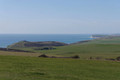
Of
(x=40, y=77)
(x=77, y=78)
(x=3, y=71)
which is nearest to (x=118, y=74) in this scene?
(x=77, y=78)

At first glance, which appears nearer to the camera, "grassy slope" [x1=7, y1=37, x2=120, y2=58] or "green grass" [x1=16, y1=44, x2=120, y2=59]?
"green grass" [x1=16, y1=44, x2=120, y2=59]

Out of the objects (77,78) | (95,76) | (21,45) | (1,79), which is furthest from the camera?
(21,45)

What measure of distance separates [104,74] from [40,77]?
5.31 metres

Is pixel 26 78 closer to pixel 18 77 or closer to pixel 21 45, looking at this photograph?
pixel 18 77

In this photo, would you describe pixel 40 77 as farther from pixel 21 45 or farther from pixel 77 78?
pixel 21 45

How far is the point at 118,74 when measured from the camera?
1594 cm

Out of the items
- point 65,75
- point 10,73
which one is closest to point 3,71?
point 10,73

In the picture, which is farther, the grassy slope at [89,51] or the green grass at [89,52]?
the grassy slope at [89,51]

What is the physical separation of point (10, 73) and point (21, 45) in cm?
9923

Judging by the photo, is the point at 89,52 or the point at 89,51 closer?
the point at 89,52

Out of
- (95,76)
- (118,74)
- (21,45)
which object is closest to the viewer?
(95,76)

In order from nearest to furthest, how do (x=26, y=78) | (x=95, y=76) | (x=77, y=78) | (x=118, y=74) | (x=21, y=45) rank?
(x=26, y=78), (x=77, y=78), (x=95, y=76), (x=118, y=74), (x=21, y=45)

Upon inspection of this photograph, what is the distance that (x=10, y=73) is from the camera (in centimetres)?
1412

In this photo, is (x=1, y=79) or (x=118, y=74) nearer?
(x=1, y=79)
